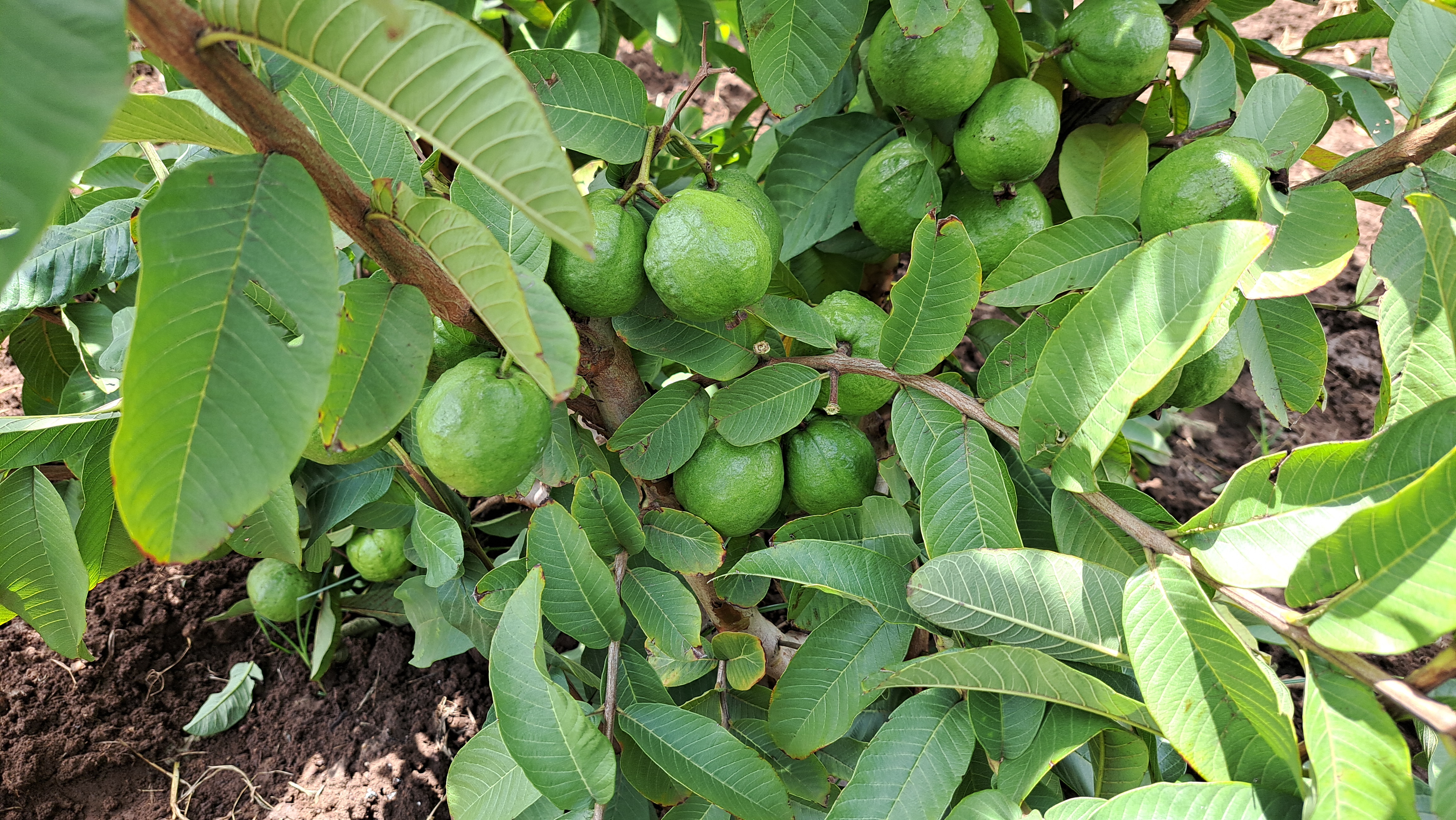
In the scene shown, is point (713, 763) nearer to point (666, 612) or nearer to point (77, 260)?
point (666, 612)

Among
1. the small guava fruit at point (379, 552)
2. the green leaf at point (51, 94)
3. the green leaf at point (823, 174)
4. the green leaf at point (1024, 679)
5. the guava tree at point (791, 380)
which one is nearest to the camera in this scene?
the green leaf at point (51, 94)

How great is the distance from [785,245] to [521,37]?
3.52 feet

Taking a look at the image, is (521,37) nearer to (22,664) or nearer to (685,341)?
(685,341)

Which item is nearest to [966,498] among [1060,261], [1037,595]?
[1037,595]

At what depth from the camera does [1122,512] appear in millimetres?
867

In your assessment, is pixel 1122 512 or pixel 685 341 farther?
pixel 685 341

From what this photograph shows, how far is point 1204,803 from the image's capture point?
717 mm

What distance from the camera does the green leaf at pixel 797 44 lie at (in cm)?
110

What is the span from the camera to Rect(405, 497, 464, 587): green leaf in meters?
1.20

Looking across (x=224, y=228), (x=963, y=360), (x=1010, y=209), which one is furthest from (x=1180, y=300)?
(x=963, y=360)

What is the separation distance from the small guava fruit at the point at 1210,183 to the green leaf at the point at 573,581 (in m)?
0.83

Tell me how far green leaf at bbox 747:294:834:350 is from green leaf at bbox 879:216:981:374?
3.0 inches

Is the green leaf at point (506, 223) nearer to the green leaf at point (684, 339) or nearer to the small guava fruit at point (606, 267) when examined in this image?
the small guava fruit at point (606, 267)

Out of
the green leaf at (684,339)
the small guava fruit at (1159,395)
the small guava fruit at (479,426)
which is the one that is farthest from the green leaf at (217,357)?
the small guava fruit at (1159,395)
